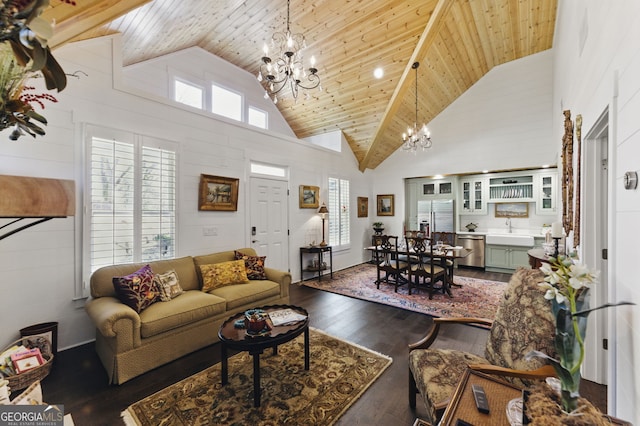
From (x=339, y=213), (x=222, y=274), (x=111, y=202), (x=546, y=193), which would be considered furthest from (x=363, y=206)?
(x=111, y=202)

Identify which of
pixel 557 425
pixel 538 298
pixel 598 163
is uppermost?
pixel 598 163

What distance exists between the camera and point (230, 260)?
12.8 ft

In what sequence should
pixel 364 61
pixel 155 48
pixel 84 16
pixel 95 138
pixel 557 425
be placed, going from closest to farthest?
1. pixel 557 425
2. pixel 84 16
3. pixel 95 138
4. pixel 155 48
5. pixel 364 61

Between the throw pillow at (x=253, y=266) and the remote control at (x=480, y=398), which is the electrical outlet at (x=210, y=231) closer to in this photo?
the throw pillow at (x=253, y=266)

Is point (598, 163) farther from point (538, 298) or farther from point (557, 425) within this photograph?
point (557, 425)

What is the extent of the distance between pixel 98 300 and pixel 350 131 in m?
5.52

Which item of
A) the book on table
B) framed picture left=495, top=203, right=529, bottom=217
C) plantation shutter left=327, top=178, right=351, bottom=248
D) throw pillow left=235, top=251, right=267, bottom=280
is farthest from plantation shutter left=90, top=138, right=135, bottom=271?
framed picture left=495, top=203, right=529, bottom=217

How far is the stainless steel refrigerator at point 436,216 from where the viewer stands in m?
6.80

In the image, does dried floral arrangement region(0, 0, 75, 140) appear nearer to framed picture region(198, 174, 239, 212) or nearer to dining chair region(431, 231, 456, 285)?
Result: framed picture region(198, 174, 239, 212)

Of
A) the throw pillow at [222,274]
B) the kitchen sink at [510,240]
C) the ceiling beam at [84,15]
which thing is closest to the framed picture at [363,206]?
the kitchen sink at [510,240]

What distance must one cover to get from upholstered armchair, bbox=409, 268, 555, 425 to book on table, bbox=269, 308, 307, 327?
1046 millimetres

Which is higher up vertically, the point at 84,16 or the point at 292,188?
the point at 84,16

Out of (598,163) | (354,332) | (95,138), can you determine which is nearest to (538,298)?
(598,163)

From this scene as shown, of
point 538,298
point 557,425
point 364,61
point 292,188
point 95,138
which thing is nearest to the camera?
point 557,425
